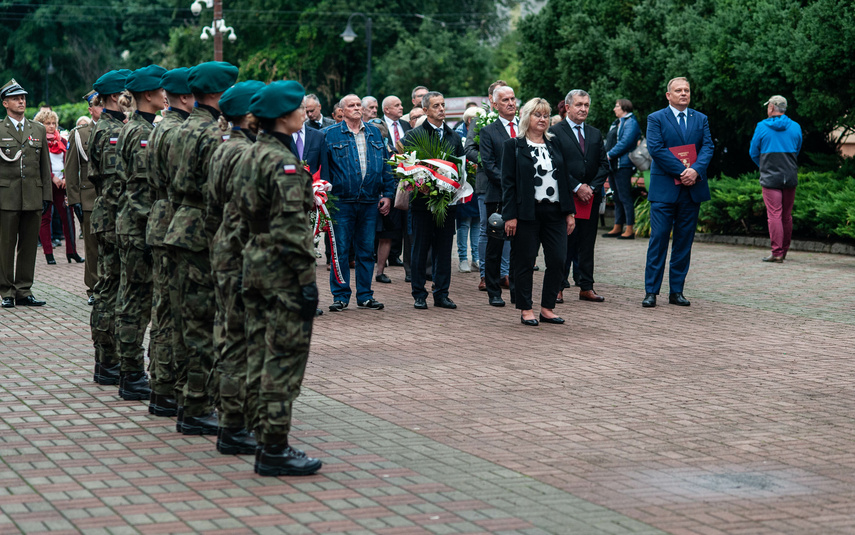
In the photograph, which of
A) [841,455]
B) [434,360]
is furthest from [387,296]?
[841,455]

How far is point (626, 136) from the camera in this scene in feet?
61.5

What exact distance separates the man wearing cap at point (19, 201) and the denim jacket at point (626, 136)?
32.0 feet

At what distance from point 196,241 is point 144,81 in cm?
173

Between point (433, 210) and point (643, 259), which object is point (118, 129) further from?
point (643, 259)

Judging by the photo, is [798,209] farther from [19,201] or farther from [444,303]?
[19,201]

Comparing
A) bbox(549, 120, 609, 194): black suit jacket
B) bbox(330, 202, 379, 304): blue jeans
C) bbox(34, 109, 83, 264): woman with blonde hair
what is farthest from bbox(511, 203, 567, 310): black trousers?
bbox(34, 109, 83, 264): woman with blonde hair

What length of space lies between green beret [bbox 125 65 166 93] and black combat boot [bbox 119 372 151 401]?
1.90 metres

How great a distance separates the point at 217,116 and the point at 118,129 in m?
1.83

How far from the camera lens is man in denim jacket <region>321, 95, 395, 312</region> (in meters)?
11.4

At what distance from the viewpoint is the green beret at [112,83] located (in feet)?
27.3

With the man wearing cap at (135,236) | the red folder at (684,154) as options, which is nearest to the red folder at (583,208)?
the red folder at (684,154)

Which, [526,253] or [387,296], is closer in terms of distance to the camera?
[526,253]

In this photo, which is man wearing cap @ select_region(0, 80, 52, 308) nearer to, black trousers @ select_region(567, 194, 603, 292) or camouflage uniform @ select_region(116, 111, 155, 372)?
camouflage uniform @ select_region(116, 111, 155, 372)

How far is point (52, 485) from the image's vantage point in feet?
18.2
